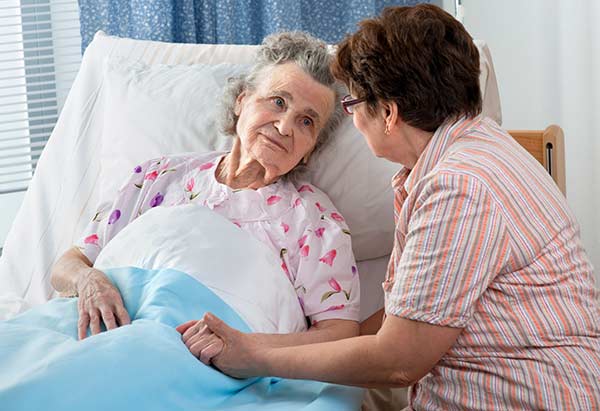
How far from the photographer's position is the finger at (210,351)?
4.75 ft

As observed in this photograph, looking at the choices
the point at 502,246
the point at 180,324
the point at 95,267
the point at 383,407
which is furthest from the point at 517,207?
the point at 95,267

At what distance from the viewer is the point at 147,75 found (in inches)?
89.8

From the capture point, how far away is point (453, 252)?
1.23m

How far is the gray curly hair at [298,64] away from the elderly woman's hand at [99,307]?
514 mm

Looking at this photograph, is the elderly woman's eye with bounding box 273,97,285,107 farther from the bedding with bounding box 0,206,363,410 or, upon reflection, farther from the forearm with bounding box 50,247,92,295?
the forearm with bounding box 50,247,92,295

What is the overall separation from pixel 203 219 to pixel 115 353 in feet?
1.71

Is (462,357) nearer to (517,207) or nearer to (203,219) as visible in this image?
(517,207)

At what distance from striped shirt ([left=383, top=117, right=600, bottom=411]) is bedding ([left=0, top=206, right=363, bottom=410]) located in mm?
253

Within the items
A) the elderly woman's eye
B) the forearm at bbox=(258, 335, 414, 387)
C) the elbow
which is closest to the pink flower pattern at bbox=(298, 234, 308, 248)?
the elderly woman's eye

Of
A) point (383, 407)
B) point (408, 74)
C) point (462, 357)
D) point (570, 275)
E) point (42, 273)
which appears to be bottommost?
point (383, 407)

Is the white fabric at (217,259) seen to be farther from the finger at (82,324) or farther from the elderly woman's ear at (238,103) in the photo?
the elderly woman's ear at (238,103)

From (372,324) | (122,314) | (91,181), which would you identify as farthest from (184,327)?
(91,181)

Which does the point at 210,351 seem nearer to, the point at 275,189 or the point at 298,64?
the point at 275,189

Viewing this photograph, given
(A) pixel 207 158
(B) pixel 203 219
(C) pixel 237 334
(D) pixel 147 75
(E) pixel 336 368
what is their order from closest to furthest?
(E) pixel 336 368, (C) pixel 237 334, (B) pixel 203 219, (A) pixel 207 158, (D) pixel 147 75
